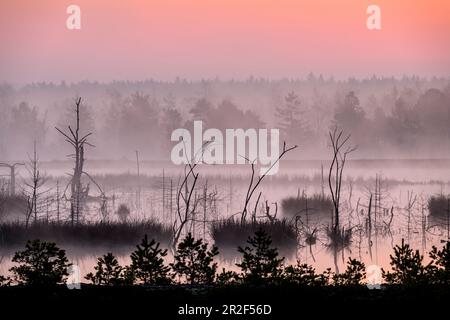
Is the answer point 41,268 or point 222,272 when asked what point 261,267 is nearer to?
point 222,272

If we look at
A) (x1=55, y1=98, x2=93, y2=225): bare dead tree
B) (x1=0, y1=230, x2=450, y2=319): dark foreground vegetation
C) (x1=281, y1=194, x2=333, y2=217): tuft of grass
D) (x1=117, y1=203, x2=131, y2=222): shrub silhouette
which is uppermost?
(x1=55, y1=98, x2=93, y2=225): bare dead tree

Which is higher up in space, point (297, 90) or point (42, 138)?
point (297, 90)

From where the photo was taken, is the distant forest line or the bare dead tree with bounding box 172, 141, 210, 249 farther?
the distant forest line

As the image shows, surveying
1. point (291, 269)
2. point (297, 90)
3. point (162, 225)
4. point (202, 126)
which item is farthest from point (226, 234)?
point (297, 90)

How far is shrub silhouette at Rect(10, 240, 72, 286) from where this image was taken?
10219mm

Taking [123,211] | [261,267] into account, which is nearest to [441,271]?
[261,267]

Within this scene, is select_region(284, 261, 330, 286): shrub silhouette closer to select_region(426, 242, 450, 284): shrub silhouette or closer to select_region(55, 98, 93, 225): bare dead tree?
select_region(426, 242, 450, 284): shrub silhouette

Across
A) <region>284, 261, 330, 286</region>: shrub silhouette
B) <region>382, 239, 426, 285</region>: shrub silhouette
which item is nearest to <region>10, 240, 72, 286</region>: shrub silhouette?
<region>284, 261, 330, 286</region>: shrub silhouette

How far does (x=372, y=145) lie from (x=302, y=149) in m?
7.37

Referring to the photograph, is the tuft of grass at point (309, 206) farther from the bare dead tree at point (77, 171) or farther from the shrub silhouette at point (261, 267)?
the shrub silhouette at point (261, 267)

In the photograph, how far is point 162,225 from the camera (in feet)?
66.3

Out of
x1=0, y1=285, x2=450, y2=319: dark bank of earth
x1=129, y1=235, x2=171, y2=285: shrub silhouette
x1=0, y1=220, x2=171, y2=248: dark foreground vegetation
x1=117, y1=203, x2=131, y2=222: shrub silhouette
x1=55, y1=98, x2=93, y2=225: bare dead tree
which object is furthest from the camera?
x1=117, y1=203, x2=131, y2=222: shrub silhouette
